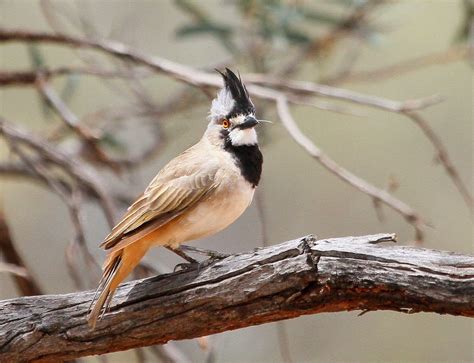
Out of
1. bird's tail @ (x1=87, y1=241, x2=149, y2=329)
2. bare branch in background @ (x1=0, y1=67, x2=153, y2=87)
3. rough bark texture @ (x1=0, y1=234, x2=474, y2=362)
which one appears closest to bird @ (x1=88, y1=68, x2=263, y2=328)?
bird's tail @ (x1=87, y1=241, x2=149, y2=329)

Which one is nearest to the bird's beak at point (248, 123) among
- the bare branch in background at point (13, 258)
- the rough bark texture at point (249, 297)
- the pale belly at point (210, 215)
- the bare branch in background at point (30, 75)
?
the pale belly at point (210, 215)

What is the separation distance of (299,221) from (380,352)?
1.28 m

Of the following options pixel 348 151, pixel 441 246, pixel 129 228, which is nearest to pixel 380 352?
pixel 441 246

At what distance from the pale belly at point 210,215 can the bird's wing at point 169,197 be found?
0.03 metres

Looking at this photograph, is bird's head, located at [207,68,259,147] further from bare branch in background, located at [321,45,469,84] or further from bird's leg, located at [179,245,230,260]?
bare branch in background, located at [321,45,469,84]

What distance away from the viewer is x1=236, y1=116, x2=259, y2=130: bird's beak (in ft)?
11.2

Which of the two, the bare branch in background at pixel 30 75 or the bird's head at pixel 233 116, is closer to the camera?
the bird's head at pixel 233 116

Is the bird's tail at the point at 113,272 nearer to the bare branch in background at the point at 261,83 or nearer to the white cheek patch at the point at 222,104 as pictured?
the white cheek patch at the point at 222,104

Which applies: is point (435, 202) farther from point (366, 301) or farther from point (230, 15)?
point (366, 301)

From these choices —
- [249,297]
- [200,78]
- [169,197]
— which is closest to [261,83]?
[200,78]

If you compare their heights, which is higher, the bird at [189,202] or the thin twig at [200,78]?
the thin twig at [200,78]

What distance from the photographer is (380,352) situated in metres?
7.32

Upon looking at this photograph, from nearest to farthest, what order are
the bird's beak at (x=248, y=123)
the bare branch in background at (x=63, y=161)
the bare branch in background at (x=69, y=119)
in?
the bird's beak at (x=248, y=123), the bare branch in background at (x=63, y=161), the bare branch in background at (x=69, y=119)

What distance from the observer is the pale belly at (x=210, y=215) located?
3162mm
